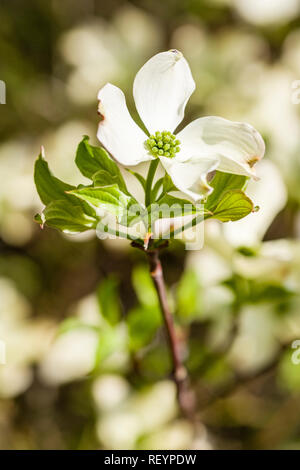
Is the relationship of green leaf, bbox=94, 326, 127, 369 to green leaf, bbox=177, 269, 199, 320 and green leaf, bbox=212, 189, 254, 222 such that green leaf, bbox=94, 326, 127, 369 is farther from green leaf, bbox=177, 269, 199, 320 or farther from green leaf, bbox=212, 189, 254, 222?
green leaf, bbox=212, 189, 254, 222

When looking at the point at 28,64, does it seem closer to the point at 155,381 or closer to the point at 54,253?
the point at 54,253

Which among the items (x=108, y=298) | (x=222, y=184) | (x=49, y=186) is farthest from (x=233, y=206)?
(x=108, y=298)

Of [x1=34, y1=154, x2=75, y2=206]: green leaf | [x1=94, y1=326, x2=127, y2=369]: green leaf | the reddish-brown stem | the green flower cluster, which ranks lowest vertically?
the reddish-brown stem

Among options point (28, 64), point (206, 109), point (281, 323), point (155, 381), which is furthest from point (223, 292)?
point (28, 64)

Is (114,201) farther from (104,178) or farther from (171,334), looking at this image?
(171,334)

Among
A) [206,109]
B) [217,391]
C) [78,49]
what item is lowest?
[217,391]

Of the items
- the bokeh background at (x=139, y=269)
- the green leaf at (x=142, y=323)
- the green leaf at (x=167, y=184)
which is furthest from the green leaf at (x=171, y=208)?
the green leaf at (x=142, y=323)

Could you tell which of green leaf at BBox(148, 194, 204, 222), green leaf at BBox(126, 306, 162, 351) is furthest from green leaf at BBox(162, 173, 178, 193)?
green leaf at BBox(126, 306, 162, 351)
